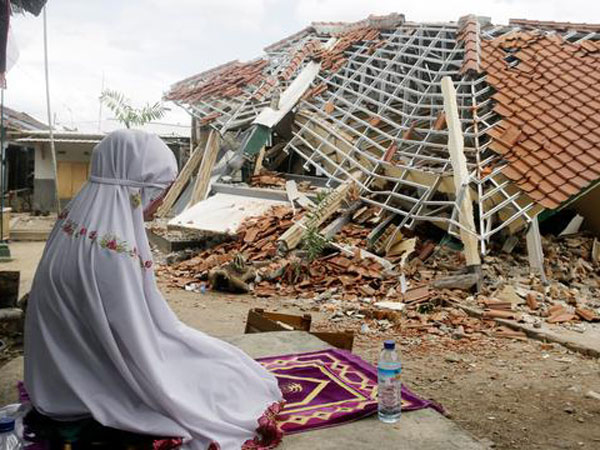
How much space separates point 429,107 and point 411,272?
139 inches

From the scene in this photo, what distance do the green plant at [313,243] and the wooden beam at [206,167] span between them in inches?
157

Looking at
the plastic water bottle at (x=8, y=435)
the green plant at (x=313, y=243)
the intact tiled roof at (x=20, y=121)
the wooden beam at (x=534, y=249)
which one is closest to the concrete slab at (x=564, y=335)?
the wooden beam at (x=534, y=249)

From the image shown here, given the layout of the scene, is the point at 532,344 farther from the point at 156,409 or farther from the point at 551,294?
the point at 156,409

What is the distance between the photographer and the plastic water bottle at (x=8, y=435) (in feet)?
6.90

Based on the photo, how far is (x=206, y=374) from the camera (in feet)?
8.82

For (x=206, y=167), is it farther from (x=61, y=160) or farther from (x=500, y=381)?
(x=500, y=381)

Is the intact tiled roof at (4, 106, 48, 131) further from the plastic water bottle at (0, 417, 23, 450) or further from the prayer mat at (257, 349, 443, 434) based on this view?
the plastic water bottle at (0, 417, 23, 450)

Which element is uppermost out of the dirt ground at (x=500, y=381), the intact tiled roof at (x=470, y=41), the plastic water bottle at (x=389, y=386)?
the intact tiled roof at (x=470, y=41)

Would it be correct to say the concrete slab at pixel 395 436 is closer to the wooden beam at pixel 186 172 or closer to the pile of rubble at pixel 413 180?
the pile of rubble at pixel 413 180

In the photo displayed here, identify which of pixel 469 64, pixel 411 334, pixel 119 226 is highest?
pixel 469 64

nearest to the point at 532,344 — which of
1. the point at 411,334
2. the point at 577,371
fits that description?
the point at 577,371

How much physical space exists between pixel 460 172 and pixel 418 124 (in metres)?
2.45

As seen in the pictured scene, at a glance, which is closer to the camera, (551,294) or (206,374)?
(206,374)

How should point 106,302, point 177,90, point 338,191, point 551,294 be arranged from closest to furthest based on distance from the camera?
point 106,302, point 551,294, point 338,191, point 177,90
